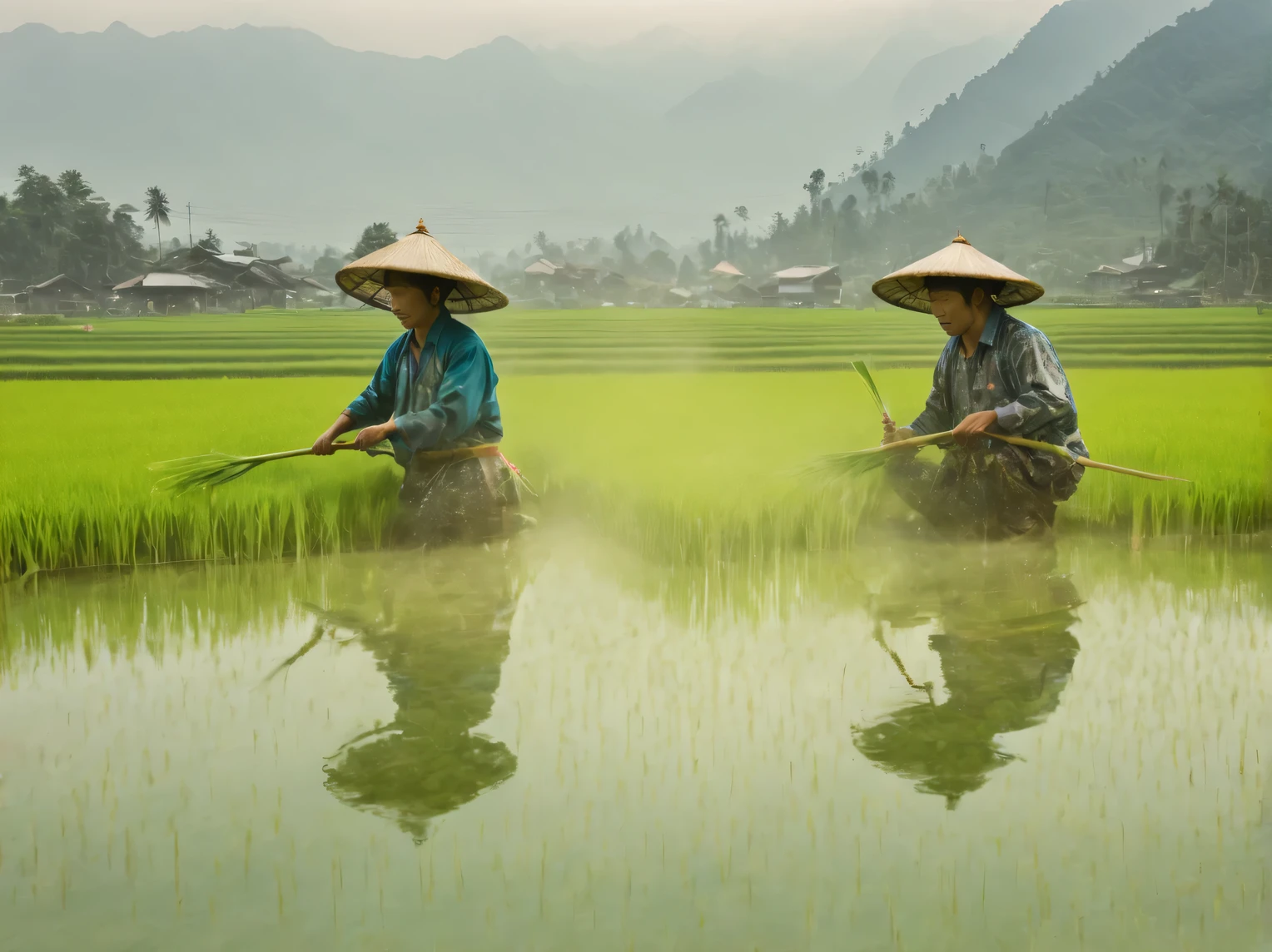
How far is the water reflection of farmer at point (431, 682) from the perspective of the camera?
2070 millimetres

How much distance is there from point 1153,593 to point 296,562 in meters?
3.37

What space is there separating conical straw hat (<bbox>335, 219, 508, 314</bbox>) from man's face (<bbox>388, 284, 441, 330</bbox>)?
0.08 meters

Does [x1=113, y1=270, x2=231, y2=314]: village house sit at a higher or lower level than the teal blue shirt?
higher

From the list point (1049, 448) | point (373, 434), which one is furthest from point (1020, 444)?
point (373, 434)

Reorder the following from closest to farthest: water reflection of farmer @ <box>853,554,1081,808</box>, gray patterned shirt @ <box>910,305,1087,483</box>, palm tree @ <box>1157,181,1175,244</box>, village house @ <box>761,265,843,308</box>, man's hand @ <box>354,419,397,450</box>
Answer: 1. water reflection of farmer @ <box>853,554,1081,808</box>
2. man's hand @ <box>354,419,397,450</box>
3. gray patterned shirt @ <box>910,305,1087,483</box>
4. village house @ <box>761,265,843,308</box>
5. palm tree @ <box>1157,181,1175,244</box>

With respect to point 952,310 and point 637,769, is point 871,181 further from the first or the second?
point 637,769

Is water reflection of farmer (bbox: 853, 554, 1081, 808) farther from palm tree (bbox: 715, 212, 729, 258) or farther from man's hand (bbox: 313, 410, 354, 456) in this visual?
palm tree (bbox: 715, 212, 729, 258)

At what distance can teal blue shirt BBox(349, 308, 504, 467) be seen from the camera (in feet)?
12.8

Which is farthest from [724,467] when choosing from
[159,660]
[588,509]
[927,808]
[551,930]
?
[551,930]

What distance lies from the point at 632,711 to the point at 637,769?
35 centimetres

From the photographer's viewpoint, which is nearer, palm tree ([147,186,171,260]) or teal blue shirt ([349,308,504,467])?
teal blue shirt ([349,308,504,467])

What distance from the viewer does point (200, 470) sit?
13.8ft

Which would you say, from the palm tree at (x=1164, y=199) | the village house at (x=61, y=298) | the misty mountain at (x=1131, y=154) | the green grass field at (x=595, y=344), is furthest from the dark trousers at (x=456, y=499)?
the palm tree at (x=1164, y=199)

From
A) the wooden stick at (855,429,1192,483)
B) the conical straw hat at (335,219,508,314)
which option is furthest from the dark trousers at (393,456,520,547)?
the wooden stick at (855,429,1192,483)
